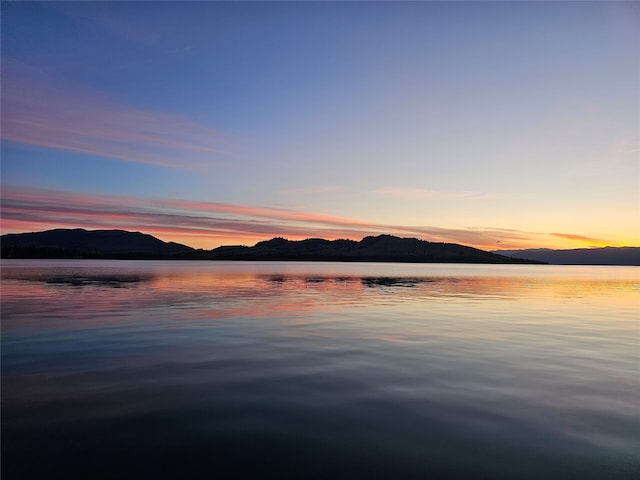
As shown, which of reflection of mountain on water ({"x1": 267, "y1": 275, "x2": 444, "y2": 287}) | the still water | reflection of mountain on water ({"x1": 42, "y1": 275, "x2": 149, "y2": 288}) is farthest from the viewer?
reflection of mountain on water ({"x1": 267, "y1": 275, "x2": 444, "y2": 287})

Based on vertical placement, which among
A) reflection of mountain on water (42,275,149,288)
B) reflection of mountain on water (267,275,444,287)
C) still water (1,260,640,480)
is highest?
reflection of mountain on water (42,275,149,288)

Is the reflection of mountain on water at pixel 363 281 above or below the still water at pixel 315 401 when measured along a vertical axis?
above

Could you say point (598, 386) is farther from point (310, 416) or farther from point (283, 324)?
point (283, 324)

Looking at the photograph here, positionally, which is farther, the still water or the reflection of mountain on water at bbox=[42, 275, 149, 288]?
the reflection of mountain on water at bbox=[42, 275, 149, 288]

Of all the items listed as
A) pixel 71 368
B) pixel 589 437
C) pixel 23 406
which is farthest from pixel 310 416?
pixel 71 368

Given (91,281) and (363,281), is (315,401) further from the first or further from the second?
(363,281)

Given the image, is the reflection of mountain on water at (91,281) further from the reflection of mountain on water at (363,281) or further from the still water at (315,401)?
the still water at (315,401)

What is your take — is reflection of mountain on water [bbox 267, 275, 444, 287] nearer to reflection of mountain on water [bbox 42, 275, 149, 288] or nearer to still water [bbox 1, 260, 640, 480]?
reflection of mountain on water [bbox 42, 275, 149, 288]

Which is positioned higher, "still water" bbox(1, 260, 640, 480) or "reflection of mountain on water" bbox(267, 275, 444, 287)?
"reflection of mountain on water" bbox(267, 275, 444, 287)

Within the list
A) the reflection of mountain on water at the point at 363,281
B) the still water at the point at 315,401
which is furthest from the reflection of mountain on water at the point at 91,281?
the still water at the point at 315,401

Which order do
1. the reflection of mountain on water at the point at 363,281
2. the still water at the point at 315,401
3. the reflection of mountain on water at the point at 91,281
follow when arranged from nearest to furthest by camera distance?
the still water at the point at 315,401, the reflection of mountain on water at the point at 91,281, the reflection of mountain on water at the point at 363,281


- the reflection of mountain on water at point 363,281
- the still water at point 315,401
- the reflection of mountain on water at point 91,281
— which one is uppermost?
the reflection of mountain on water at point 91,281

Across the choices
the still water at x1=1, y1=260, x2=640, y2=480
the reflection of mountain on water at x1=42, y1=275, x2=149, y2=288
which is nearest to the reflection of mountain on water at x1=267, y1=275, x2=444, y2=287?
the reflection of mountain on water at x1=42, y1=275, x2=149, y2=288

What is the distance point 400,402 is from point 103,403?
273 inches
